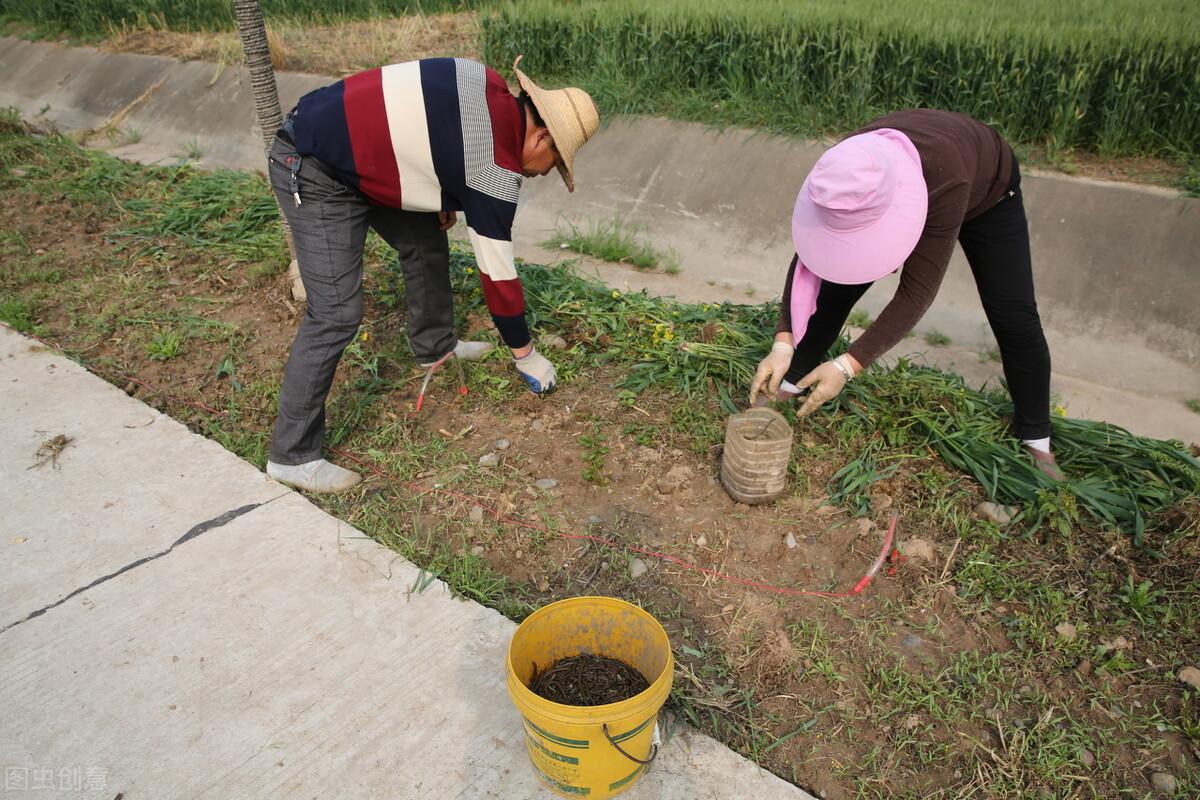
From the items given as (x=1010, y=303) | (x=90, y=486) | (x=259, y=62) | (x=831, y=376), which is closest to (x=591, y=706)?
(x=831, y=376)

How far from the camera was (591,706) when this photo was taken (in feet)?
5.85

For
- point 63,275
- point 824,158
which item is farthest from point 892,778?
point 63,275

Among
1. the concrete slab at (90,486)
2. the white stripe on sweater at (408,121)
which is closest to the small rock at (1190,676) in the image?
the white stripe on sweater at (408,121)

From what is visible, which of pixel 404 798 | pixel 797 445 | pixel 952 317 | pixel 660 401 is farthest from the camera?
pixel 952 317

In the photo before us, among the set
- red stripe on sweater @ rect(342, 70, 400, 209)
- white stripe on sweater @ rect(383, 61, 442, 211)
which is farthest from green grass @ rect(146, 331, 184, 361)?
white stripe on sweater @ rect(383, 61, 442, 211)

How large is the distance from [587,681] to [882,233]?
53.5 inches

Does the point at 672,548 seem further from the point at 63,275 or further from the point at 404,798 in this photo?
the point at 63,275

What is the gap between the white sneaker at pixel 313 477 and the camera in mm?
2900

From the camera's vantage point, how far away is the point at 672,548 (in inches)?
105

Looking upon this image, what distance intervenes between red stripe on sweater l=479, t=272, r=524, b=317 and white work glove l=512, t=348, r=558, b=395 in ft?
1.13

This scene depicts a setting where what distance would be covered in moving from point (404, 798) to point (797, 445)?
1.79 m

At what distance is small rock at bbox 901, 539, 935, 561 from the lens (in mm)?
2635

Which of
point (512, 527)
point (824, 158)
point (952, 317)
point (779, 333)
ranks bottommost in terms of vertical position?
point (952, 317)

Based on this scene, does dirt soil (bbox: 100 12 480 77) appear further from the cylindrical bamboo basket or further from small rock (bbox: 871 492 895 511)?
small rock (bbox: 871 492 895 511)
